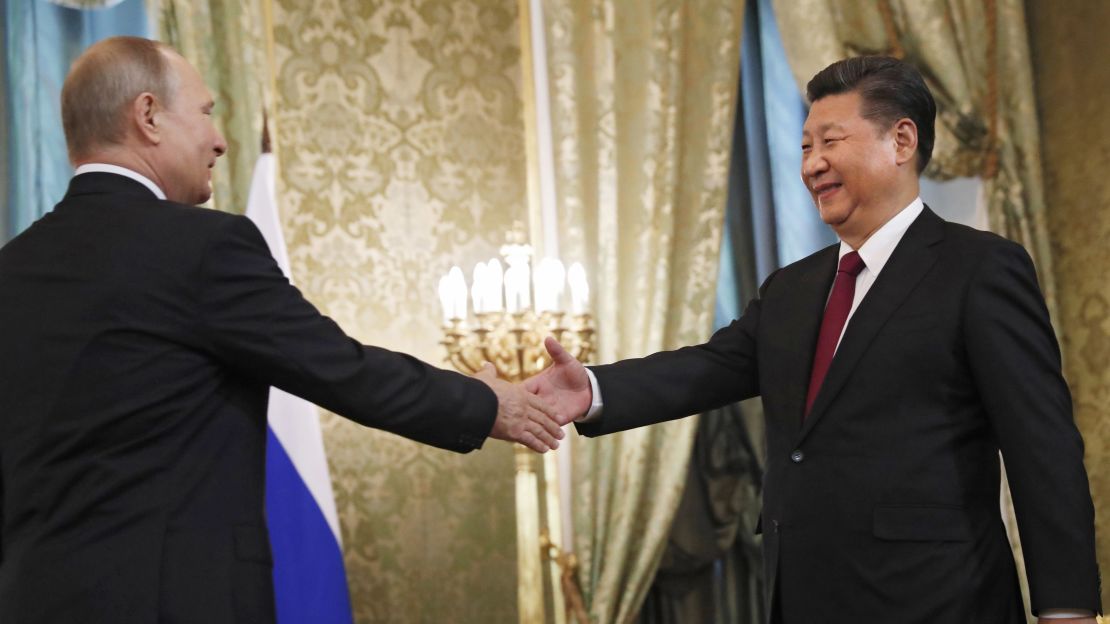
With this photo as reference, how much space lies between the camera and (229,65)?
4352 mm

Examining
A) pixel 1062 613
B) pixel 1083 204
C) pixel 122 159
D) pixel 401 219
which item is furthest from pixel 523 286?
pixel 1062 613

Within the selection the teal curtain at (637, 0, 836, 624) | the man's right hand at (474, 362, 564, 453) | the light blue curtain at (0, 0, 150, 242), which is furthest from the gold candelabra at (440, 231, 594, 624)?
the light blue curtain at (0, 0, 150, 242)

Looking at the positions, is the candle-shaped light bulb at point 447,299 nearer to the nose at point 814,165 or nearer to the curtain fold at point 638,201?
the curtain fold at point 638,201

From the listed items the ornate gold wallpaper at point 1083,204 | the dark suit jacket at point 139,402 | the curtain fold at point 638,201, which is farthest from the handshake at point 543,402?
the ornate gold wallpaper at point 1083,204

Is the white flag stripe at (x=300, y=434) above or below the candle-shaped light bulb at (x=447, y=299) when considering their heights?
below

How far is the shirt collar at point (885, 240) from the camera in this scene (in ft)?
8.39

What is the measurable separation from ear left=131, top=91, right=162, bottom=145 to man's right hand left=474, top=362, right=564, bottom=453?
0.85 meters

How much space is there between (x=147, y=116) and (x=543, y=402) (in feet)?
3.66

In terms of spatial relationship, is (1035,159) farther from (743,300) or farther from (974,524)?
(974,524)

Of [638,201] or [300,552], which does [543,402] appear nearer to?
[300,552]

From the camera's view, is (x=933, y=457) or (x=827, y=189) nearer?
(x=933, y=457)

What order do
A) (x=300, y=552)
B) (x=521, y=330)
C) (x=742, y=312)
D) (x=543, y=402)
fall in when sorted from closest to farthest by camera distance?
(x=543, y=402) → (x=300, y=552) → (x=521, y=330) → (x=742, y=312)

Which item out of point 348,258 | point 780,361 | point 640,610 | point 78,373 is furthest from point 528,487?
point 78,373

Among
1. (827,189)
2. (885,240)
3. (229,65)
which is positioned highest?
(229,65)
